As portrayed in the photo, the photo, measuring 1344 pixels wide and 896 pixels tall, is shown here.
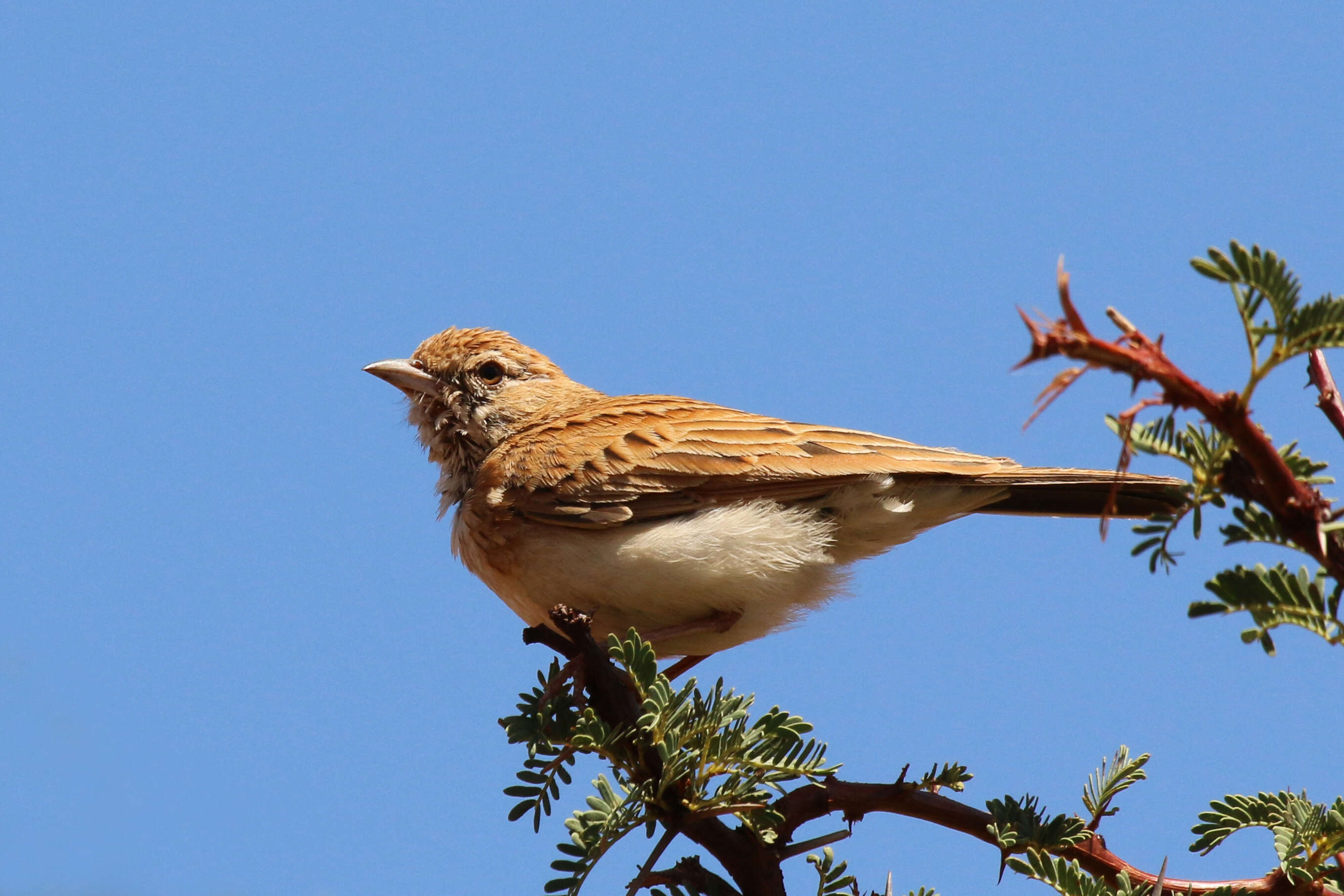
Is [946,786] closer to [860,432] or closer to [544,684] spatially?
[544,684]

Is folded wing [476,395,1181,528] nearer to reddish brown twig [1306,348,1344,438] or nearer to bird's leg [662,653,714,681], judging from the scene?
bird's leg [662,653,714,681]

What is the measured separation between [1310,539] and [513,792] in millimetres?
2400

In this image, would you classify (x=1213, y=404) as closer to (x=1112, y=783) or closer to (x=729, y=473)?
(x=1112, y=783)

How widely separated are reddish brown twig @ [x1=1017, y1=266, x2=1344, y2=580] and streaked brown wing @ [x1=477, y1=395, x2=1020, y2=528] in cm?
369

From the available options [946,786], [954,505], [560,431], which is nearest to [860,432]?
[954,505]

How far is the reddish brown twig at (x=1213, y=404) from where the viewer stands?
1.82 m

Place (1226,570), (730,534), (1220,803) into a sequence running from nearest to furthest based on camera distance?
(1226,570), (1220,803), (730,534)

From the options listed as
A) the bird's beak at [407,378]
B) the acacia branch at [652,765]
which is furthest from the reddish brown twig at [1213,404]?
the bird's beak at [407,378]

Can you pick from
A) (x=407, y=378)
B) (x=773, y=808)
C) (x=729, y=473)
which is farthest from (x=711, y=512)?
(x=407, y=378)

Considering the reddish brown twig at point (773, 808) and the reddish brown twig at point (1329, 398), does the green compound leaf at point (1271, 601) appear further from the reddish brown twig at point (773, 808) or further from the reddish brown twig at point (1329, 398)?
the reddish brown twig at point (773, 808)

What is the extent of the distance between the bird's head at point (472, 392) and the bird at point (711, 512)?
2.86ft

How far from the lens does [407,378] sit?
24.8ft

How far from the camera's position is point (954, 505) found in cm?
586

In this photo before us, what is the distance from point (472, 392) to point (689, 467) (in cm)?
211
